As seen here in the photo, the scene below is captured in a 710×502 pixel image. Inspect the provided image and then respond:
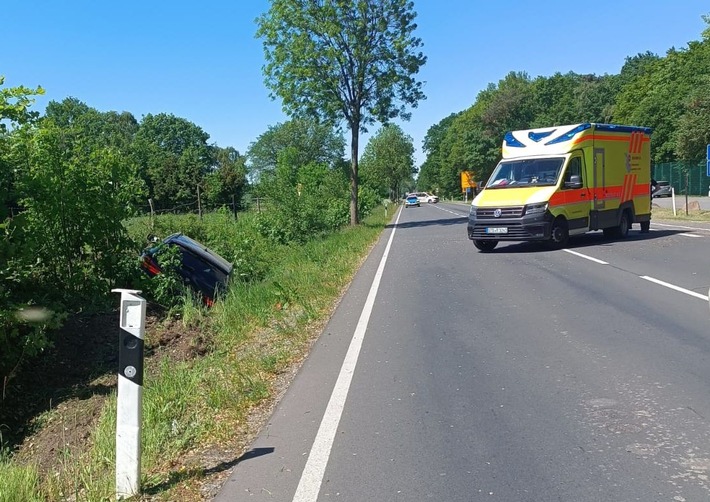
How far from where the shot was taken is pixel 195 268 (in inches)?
472

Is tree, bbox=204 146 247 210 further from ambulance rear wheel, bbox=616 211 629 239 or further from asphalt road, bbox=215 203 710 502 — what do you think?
asphalt road, bbox=215 203 710 502

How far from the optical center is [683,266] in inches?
509

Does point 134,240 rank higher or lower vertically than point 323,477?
higher

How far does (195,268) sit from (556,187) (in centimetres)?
935

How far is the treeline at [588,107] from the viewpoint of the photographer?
6759 centimetres

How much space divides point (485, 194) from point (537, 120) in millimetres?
88895

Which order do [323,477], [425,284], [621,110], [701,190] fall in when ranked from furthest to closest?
[621,110], [701,190], [425,284], [323,477]

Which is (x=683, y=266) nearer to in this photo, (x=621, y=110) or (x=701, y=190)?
(x=701, y=190)

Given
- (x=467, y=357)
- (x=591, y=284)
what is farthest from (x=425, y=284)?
(x=467, y=357)

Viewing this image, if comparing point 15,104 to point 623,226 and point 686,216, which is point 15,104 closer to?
point 623,226

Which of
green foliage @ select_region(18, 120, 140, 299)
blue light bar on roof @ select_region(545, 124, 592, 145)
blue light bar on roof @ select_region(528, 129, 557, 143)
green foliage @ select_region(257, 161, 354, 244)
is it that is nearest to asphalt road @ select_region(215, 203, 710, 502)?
green foliage @ select_region(18, 120, 140, 299)

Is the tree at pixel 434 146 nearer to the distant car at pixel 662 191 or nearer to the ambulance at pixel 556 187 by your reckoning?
the distant car at pixel 662 191

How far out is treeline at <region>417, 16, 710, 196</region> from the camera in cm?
6759

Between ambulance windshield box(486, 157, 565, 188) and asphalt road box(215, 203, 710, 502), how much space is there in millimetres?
6243
